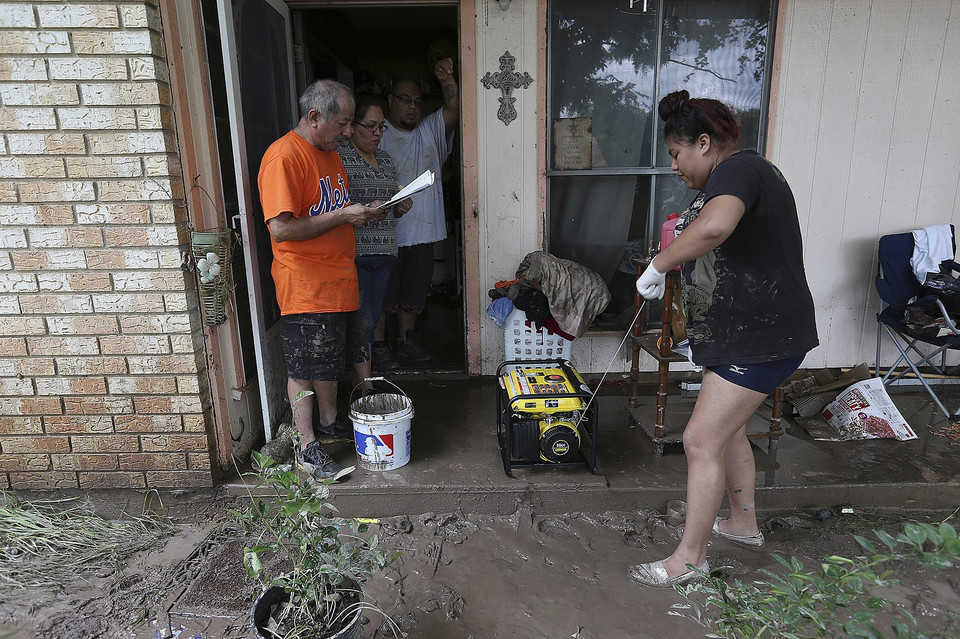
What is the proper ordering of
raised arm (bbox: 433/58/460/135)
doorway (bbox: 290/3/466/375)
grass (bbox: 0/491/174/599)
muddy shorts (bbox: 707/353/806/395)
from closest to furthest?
muddy shorts (bbox: 707/353/806/395) → grass (bbox: 0/491/174/599) → raised arm (bbox: 433/58/460/135) → doorway (bbox: 290/3/466/375)

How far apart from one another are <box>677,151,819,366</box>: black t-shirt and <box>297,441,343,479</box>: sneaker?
5.70 ft

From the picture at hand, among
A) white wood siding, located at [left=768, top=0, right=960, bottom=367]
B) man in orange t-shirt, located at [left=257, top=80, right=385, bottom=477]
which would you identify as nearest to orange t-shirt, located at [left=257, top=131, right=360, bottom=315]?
man in orange t-shirt, located at [left=257, top=80, right=385, bottom=477]

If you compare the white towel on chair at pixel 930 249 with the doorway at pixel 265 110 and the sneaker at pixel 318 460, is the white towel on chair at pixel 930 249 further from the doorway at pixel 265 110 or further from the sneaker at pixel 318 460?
the sneaker at pixel 318 460

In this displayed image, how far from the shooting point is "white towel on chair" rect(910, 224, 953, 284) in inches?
137

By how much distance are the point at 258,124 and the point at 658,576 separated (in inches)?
108

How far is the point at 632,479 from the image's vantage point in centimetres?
278

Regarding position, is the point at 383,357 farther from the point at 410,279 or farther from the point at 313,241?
the point at 313,241

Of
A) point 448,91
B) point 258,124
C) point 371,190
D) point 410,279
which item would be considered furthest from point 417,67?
point 258,124

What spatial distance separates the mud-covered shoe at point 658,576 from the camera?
7.16 ft

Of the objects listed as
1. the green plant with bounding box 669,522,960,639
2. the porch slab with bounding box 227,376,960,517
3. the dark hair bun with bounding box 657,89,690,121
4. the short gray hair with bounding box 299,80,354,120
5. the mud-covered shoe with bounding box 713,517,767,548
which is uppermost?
the short gray hair with bounding box 299,80,354,120

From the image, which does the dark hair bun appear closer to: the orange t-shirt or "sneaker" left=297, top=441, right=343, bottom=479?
the orange t-shirt

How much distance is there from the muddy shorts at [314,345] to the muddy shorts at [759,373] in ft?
5.59

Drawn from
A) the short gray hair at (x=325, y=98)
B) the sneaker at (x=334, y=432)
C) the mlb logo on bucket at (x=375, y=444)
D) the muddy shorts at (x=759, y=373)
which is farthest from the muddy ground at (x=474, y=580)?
the short gray hair at (x=325, y=98)

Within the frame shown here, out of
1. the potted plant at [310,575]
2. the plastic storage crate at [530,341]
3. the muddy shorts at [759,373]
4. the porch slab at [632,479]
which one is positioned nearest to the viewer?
the potted plant at [310,575]
